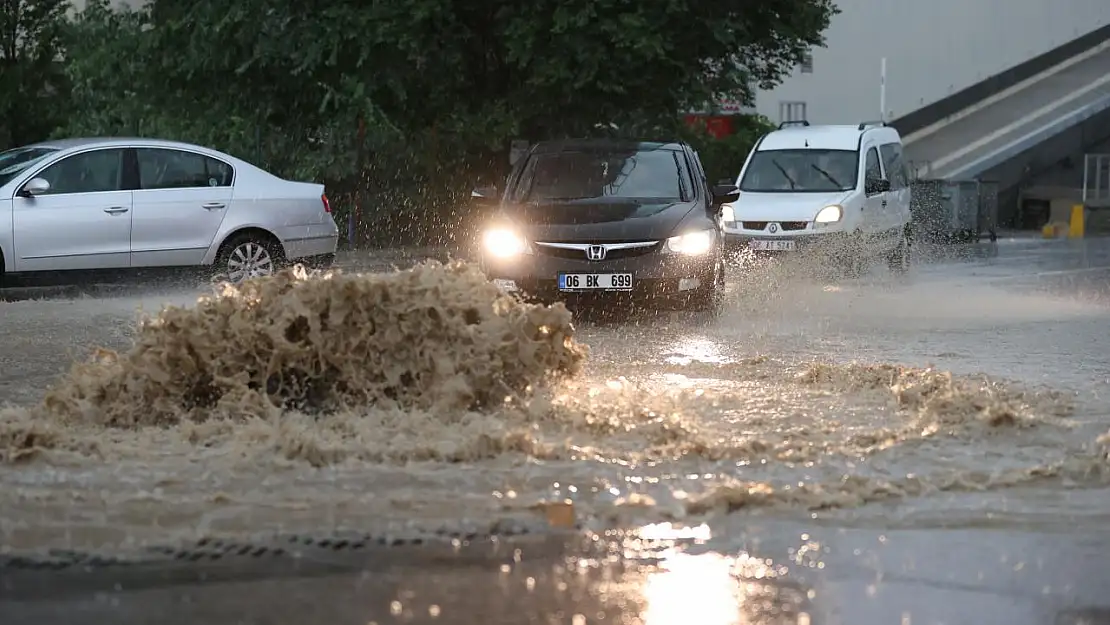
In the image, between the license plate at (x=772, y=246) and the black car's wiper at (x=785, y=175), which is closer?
the license plate at (x=772, y=246)

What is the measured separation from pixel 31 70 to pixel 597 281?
18616 millimetres

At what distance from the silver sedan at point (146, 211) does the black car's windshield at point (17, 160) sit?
0.02m

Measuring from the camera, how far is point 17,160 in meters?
16.2

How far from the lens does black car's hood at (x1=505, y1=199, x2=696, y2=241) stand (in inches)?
543

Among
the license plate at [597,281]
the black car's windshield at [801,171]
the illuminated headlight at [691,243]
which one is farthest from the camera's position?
the black car's windshield at [801,171]

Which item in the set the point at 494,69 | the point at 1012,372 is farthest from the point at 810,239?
the point at 1012,372

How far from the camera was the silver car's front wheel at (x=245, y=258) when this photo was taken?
54.5 feet

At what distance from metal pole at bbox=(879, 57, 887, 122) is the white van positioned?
19938mm

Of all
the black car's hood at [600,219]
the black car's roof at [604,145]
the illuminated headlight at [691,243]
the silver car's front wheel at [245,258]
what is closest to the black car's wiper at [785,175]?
the black car's roof at [604,145]

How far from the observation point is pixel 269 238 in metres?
16.9

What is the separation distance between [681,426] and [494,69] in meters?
15.7

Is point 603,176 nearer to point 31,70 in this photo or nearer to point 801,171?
point 801,171

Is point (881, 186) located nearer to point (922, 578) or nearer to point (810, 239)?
point (810, 239)

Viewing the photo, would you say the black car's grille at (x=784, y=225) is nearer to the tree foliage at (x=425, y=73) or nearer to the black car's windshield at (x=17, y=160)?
the tree foliage at (x=425, y=73)
